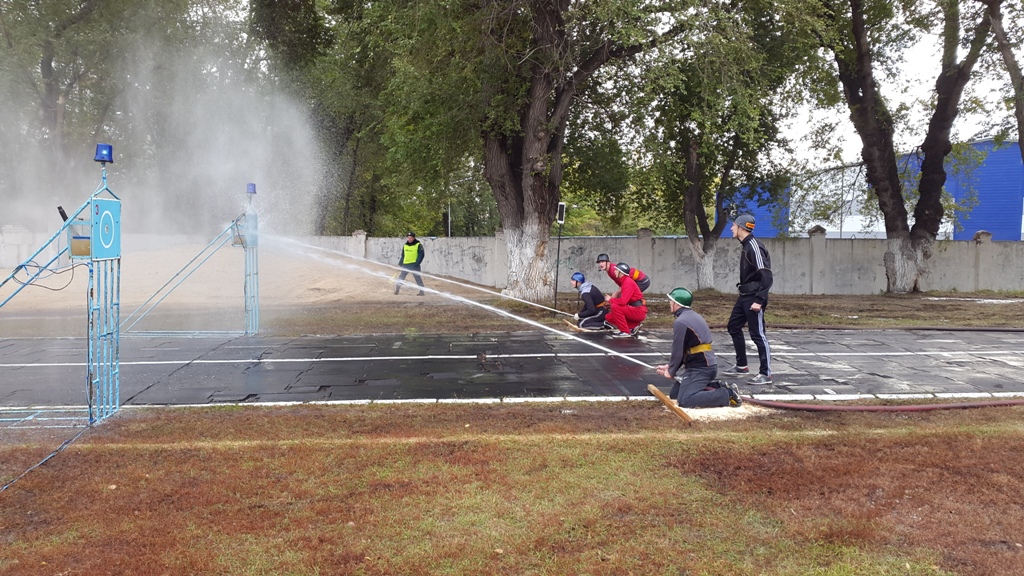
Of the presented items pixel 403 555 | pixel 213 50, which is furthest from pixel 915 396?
pixel 213 50

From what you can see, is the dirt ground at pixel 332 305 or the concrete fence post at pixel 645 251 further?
the concrete fence post at pixel 645 251

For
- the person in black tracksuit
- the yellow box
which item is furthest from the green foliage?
the yellow box

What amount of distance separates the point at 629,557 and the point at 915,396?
5544 millimetres

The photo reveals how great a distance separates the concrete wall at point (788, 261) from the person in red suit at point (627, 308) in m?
12.1

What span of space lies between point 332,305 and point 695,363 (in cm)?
1323

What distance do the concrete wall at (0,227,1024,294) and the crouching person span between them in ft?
57.7

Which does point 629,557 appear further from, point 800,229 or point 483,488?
point 800,229

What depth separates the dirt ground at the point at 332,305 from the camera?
48.4ft

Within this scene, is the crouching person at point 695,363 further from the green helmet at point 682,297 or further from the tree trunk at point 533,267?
the tree trunk at point 533,267

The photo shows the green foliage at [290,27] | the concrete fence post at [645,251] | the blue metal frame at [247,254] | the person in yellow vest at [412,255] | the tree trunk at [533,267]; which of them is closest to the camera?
the blue metal frame at [247,254]

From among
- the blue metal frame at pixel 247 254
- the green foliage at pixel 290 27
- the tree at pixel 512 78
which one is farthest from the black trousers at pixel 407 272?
the green foliage at pixel 290 27

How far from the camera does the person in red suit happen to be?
1243 centimetres

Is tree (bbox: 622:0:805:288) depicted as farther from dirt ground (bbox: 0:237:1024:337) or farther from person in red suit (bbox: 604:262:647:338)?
person in red suit (bbox: 604:262:647:338)

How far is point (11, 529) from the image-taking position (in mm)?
4441
